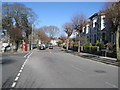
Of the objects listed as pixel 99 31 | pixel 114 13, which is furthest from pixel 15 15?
pixel 114 13

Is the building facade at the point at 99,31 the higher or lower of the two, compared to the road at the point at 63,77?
A: higher

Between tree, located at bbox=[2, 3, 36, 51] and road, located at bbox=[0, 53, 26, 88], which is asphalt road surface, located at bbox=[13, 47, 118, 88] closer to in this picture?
road, located at bbox=[0, 53, 26, 88]

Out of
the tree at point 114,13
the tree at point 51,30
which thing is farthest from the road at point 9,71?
the tree at point 51,30

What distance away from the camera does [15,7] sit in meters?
47.8

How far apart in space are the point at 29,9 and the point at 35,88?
44.8 metres

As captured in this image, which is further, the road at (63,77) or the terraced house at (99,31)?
the terraced house at (99,31)

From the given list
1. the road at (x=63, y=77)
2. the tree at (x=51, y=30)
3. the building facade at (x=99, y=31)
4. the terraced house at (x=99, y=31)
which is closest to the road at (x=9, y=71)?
the road at (x=63, y=77)

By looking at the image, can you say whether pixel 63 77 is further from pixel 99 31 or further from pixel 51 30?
pixel 51 30

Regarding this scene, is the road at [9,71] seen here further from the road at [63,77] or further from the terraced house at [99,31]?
the terraced house at [99,31]

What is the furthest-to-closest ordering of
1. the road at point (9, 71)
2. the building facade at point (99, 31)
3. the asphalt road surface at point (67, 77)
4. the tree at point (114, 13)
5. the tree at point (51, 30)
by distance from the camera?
the tree at point (51, 30) < the building facade at point (99, 31) < the tree at point (114, 13) < the road at point (9, 71) < the asphalt road surface at point (67, 77)

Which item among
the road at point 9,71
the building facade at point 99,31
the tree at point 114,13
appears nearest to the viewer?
the road at point 9,71

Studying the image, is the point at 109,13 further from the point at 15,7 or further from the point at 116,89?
the point at 15,7

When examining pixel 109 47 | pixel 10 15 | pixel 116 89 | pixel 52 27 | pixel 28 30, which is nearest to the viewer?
pixel 116 89

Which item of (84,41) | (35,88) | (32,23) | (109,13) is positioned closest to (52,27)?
(32,23)
